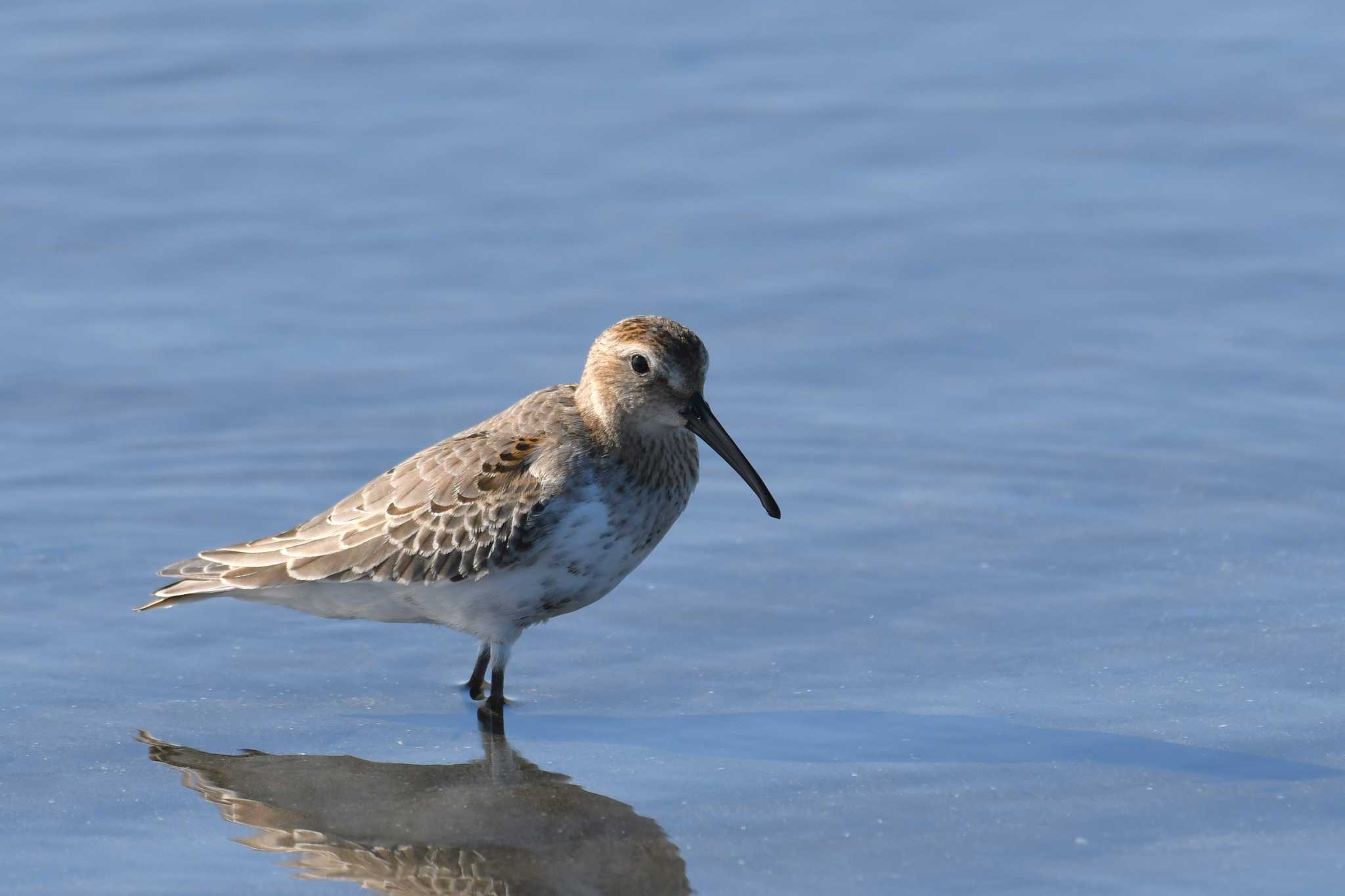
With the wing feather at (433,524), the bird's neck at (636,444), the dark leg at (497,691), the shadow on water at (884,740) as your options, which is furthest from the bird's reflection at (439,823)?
the bird's neck at (636,444)

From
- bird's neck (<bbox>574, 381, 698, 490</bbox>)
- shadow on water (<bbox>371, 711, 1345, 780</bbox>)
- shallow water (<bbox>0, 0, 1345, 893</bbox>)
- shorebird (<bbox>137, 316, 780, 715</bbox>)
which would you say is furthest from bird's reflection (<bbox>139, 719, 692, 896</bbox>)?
bird's neck (<bbox>574, 381, 698, 490</bbox>)

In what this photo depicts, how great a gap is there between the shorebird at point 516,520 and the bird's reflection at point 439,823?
0.75 m

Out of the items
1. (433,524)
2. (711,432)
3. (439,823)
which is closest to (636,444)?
(711,432)

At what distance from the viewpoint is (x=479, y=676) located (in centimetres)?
986

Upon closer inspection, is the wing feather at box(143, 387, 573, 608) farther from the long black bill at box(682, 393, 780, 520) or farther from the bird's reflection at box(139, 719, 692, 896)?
the bird's reflection at box(139, 719, 692, 896)

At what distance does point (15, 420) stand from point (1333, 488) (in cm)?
796

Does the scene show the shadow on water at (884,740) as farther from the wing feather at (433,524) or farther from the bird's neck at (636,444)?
the bird's neck at (636,444)

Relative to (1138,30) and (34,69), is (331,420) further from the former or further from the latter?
(1138,30)

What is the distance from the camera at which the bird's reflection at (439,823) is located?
805cm

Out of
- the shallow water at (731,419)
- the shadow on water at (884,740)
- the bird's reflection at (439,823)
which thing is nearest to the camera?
the bird's reflection at (439,823)

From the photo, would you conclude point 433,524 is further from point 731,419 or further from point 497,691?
point 731,419

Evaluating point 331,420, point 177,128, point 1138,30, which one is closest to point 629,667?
point 331,420

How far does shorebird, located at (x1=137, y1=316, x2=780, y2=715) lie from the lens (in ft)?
31.2

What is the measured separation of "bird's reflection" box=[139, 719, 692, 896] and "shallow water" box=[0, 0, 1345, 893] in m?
0.03
